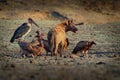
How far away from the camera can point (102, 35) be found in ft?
70.9

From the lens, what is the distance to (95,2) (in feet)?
115

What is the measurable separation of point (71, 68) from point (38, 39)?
3641 millimetres

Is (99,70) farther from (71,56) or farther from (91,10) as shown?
(91,10)

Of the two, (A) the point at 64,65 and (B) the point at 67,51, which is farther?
(B) the point at 67,51

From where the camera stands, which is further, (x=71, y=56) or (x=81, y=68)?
(x=71, y=56)

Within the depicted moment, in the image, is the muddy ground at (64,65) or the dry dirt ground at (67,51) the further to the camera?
the dry dirt ground at (67,51)

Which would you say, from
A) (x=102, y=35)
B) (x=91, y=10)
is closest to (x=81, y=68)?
(x=102, y=35)

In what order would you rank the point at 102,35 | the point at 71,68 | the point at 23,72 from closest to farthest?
1. the point at 23,72
2. the point at 71,68
3. the point at 102,35

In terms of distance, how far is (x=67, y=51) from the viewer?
52.3ft

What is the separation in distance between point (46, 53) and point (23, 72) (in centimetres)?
423

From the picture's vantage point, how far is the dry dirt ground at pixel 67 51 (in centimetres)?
1051

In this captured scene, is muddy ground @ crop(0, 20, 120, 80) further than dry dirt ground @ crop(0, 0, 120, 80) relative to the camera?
No

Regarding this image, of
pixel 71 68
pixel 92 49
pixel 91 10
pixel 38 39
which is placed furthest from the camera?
pixel 91 10

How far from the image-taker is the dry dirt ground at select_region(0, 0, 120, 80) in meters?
10.5
